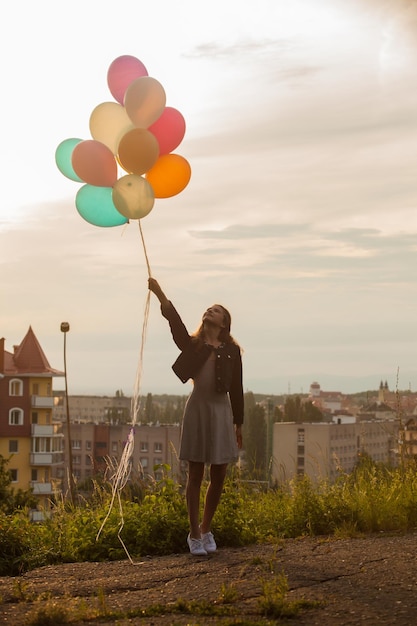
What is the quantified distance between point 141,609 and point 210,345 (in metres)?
1.94

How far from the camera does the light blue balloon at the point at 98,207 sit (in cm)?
645

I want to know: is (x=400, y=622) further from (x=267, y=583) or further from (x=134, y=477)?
(x=134, y=477)

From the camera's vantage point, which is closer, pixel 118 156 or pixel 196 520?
pixel 196 520

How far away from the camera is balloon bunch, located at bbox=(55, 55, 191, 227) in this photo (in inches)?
245

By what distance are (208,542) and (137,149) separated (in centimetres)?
255

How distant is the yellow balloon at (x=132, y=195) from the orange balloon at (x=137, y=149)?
9cm

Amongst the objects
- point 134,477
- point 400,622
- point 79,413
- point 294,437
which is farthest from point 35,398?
point 79,413

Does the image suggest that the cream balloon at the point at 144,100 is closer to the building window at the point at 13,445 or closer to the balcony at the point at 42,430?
the balcony at the point at 42,430

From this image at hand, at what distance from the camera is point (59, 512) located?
23.1ft

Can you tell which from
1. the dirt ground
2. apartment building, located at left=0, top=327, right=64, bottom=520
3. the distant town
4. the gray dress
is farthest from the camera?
apartment building, located at left=0, top=327, right=64, bottom=520

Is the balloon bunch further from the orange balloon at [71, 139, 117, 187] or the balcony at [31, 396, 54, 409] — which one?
the balcony at [31, 396, 54, 409]

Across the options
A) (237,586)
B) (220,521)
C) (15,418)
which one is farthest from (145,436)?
(237,586)

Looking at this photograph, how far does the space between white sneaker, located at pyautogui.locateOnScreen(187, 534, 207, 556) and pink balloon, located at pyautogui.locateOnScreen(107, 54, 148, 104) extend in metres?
2.99

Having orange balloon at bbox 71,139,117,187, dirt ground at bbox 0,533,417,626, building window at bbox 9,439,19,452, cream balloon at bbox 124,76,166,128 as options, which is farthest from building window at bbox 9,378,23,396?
dirt ground at bbox 0,533,417,626
